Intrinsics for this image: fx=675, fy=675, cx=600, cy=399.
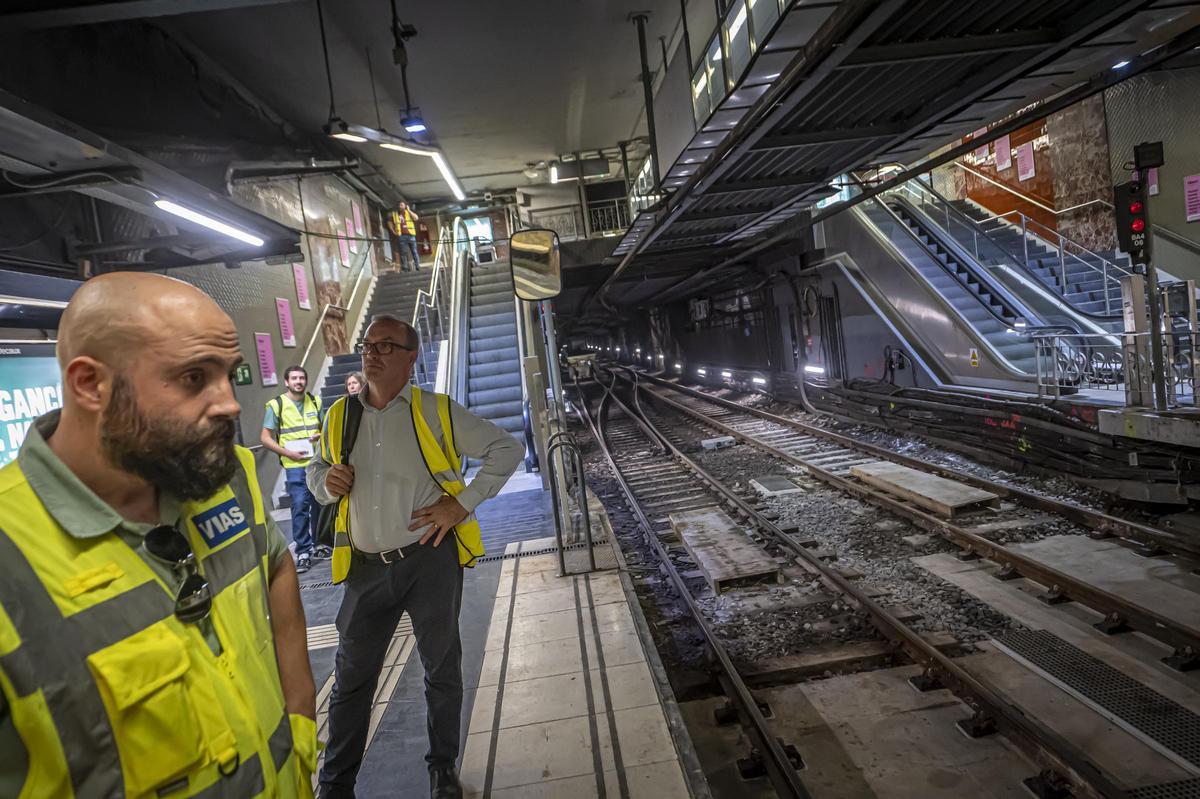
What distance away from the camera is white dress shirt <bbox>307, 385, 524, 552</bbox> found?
290 centimetres

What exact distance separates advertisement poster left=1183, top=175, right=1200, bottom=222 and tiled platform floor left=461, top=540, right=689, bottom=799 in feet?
48.9

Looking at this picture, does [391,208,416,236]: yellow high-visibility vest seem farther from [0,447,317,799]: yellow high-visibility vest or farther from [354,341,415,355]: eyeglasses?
[0,447,317,799]: yellow high-visibility vest

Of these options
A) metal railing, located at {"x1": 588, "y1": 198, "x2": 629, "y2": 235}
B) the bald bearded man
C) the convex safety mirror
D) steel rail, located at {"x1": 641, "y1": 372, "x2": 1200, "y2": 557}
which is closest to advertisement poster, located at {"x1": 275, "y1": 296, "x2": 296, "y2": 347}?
the convex safety mirror

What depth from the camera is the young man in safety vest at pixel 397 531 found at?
→ 9.30 ft

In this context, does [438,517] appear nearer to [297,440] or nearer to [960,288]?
[297,440]

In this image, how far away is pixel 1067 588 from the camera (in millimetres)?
5086

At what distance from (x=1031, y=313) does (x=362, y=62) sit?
12550mm

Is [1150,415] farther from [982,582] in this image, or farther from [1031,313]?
[1031,313]

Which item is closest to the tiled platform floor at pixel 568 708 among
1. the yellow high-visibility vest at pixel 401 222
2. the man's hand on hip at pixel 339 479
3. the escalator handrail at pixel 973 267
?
the man's hand on hip at pixel 339 479

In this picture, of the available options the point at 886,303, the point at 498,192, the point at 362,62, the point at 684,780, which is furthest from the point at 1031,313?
the point at 498,192

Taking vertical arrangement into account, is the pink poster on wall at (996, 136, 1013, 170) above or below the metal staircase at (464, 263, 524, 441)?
above

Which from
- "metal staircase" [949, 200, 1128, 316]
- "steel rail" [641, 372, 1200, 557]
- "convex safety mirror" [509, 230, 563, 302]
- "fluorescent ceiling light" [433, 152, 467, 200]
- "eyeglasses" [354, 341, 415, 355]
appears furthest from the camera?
"fluorescent ceiling light" [433, 152, 467, 200]

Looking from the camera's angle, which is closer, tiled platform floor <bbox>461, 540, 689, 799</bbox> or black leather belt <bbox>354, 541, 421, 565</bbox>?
black leather belt <bbox>354, 541, 421, 565</bbox>

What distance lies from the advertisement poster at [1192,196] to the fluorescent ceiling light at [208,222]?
16.6 m
